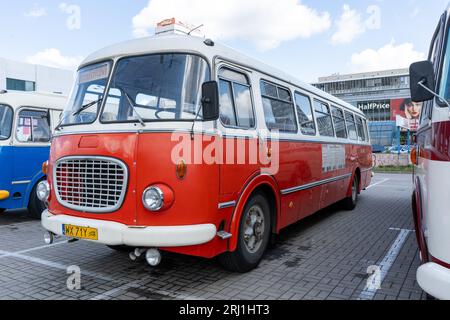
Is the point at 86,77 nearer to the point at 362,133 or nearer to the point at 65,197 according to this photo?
the point at 65,197

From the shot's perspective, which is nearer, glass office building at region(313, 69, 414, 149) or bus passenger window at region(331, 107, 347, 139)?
bus passenger window at region(331, 107, 347, 139)

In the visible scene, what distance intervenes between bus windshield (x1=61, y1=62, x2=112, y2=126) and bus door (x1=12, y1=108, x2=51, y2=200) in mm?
3743

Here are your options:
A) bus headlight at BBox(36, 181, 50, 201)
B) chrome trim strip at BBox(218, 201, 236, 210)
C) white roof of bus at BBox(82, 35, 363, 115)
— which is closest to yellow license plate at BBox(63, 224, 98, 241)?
bus headlight at BBox(36, 181, 50, 201)

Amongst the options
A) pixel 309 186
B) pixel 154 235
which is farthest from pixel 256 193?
pixel 309 186

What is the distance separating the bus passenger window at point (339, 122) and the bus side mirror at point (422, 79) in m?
5.56

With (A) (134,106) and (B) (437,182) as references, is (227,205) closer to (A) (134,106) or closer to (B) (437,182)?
(A) (134,106)

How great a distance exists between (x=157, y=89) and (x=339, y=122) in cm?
577

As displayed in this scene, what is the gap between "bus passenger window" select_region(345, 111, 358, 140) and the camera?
9805 millimetres

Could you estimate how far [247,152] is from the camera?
15.8ft

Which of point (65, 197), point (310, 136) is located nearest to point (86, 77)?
point (65, 197)

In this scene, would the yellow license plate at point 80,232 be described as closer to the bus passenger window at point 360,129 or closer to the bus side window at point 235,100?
the bus side window at point 235,100

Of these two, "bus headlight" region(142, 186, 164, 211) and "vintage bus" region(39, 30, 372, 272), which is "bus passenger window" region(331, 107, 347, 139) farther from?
"bus headlight" region(142, 186, 164, 211)

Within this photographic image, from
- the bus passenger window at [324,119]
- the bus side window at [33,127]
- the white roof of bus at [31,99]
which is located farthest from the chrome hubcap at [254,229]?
the white roof of bus at [31,99]
